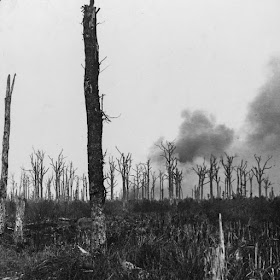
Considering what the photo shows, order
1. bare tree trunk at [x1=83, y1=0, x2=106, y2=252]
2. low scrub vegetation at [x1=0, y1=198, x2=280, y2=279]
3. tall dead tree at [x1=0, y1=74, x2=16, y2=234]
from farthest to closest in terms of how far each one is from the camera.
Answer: tall dead tree at [x1=0, y1=74, x2=16, y2=234], bare tree trunk at [x1=83, y1=0, x2=106, y2=252], low scrub vegetation at [x1=0, y1=198, x2=280, y2=279]

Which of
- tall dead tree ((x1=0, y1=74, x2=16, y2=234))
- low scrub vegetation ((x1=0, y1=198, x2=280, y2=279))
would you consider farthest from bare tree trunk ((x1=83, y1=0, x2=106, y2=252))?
tall dead tree ((x1=0, y1=74, x2=16, y2=234))

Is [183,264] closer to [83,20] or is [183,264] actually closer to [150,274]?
[150,274]

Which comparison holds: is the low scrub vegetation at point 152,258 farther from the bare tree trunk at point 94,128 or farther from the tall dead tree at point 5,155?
the tall dead tree at point 5,155

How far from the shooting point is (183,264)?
4977 mm

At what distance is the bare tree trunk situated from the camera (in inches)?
307

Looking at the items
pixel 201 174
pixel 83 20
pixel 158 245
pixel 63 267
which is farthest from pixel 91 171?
pixel 201 174

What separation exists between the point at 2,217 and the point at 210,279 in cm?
1077

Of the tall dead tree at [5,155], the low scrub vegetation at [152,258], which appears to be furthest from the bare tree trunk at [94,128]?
the tall dead tree at [5,155]

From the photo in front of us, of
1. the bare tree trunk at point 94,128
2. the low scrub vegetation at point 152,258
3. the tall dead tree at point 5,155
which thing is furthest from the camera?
the tall dead tree at point 5,155

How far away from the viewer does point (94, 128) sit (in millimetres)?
8273

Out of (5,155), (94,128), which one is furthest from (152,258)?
(5,155)

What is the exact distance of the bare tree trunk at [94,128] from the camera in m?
7.81

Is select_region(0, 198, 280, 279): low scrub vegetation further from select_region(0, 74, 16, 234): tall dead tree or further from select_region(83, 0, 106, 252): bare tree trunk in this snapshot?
select_region(0, 74, 16, 234): tall dead tree

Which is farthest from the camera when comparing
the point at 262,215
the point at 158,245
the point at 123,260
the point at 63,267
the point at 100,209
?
the point at 262,215
